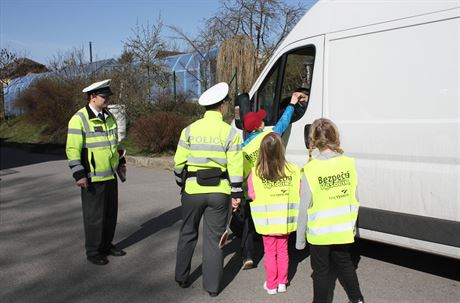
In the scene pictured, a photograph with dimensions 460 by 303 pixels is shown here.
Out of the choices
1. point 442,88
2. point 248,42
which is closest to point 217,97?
point 442,88

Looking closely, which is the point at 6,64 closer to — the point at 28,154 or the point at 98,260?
the point at 28,154

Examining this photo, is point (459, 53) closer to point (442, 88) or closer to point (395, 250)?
point (442, 88)

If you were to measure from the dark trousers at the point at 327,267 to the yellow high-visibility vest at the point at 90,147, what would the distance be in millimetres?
2401

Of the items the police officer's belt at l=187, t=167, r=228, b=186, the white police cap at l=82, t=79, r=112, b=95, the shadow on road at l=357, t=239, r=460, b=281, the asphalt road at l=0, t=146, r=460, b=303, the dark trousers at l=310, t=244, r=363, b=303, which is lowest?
the shadow on road at l=357, t=239, r=460, b=281

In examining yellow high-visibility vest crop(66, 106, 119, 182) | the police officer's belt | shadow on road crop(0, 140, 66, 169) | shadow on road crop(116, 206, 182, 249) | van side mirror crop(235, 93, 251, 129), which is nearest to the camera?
the police officer's belt

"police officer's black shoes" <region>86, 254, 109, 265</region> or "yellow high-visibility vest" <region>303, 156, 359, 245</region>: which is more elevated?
"yellow high-visibility vest" <region>303, 156, 359, 245</region>

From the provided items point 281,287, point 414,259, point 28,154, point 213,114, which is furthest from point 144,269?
point 28,154

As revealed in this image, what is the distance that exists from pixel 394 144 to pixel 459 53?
0.90m

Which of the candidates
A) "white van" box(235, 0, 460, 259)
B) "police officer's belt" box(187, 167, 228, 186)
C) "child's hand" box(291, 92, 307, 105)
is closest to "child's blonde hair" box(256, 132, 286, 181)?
"police officer's belt" box(187, 167, 228, 186)

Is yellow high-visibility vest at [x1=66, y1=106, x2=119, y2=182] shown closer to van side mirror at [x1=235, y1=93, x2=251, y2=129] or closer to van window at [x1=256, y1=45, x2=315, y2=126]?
van side mirror at [x1=235, y1=93, x2=251, y2=129]

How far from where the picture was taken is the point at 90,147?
4750mm

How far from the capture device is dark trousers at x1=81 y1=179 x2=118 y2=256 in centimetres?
480

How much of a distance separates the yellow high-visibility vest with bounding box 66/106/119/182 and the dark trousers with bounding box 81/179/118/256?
0.11 metres

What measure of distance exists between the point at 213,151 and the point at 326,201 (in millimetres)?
1043
